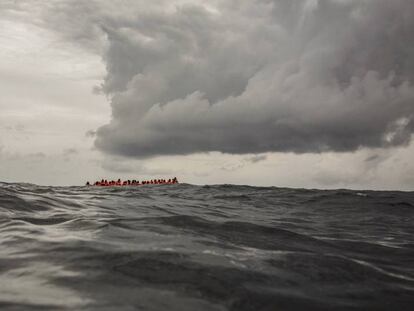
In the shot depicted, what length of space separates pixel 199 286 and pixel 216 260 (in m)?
1.36

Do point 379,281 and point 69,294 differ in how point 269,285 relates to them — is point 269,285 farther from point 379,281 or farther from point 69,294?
point 69,294

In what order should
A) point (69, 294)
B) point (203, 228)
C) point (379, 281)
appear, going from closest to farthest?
1. point (69, 294)
2. point (379, 281)
3. point (203, 228)

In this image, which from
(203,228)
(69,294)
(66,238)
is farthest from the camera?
(203,228)

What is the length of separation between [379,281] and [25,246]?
5229 millimetres

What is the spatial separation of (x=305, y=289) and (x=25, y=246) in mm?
4226

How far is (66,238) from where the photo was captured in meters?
7.00

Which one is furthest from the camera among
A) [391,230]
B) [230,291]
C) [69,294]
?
[391,230]

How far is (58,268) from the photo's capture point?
520cm

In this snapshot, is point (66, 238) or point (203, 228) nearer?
point (66, 238)

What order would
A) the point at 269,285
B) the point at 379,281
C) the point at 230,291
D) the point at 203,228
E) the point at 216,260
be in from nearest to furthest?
the point at 230,291
the point at 269,285
the point at 379,281
the point at 216,260
the point at 203,228

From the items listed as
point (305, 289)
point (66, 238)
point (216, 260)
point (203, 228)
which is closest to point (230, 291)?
point (305, 289)

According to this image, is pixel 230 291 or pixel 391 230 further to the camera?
pixel 391 230

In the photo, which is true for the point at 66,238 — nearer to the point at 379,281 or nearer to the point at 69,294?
the point at 69,294

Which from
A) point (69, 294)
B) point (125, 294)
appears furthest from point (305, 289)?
point (69, 294)
